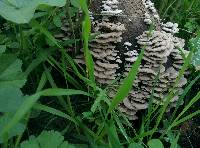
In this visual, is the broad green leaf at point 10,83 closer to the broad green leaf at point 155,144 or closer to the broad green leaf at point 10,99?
the broad green leaf at point 10,99

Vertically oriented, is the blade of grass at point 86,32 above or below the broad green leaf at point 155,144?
above

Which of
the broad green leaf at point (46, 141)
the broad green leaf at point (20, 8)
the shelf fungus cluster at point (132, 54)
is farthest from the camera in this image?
the shelf fungus cluster at point (132, 54)

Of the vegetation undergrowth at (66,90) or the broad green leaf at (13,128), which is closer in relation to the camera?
the broad green leaf at (13,128)

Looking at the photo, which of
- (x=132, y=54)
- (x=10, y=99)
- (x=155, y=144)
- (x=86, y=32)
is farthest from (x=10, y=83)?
(x=132, y=54)

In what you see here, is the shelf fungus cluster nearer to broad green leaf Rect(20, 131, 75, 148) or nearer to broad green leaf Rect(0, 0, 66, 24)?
broad green leaf Rect(20, 131, 75, 148)

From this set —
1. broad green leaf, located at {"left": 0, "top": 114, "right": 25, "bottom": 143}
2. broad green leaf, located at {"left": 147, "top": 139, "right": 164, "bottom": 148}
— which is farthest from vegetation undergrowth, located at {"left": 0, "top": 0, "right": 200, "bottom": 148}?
broad green leaf, located at {"left": 0, "top": 114, "right": 25, "bottom": 143}

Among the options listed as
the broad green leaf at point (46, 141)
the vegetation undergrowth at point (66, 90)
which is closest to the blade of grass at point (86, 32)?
the vegetation undergrowth at point (66, 90)

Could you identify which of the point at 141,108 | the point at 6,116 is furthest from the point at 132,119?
the point at 6,116
